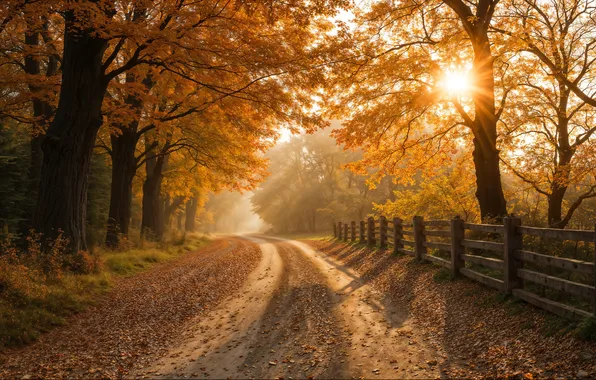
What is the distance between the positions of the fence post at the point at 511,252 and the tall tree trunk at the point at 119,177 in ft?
46.1

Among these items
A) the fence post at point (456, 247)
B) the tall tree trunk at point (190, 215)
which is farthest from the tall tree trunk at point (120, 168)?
the tall tree trunk at point (190, 215)

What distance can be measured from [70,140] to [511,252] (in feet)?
33.3

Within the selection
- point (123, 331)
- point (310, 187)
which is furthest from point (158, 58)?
point (310, 187)

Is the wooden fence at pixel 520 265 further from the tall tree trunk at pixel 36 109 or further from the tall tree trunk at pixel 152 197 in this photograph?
the tall tree trunk at pixel 152 197

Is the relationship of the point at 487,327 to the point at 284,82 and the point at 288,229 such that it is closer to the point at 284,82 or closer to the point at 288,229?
the point at 284,82

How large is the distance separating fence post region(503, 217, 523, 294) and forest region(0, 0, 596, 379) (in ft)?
0.09

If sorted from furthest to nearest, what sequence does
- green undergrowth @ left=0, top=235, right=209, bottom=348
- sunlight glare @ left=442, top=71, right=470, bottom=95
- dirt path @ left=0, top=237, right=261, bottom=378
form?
sunlight glare @ left=442, top=71, right=470, bottom=95 → green undergrowth @ left=0, top=235, right=209, bottom=348 → dirt path @ left=0, top=237, right=261, bottom=378

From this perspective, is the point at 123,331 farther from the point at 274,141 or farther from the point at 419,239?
the point at 274,141

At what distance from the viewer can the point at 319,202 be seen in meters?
45.5

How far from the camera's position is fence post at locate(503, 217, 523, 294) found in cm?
654

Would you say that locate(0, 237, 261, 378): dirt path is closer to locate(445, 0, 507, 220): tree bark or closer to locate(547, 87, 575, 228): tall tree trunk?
locate(445, 0, 507, 220): tree bark

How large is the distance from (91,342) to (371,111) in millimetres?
10282

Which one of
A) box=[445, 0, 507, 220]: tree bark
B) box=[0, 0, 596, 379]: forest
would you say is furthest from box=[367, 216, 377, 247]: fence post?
box=[445, 0, 507, 220]: tree bark

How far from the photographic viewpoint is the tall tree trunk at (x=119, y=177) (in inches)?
623
